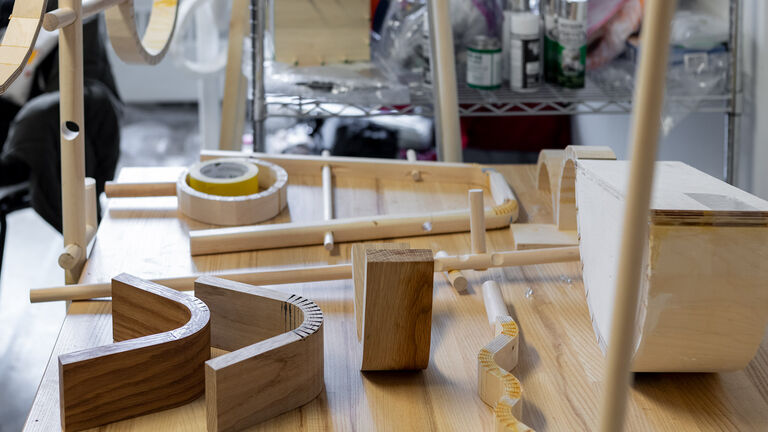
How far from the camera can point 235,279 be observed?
2.24 ft

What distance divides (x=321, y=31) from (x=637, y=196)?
1.04 metres

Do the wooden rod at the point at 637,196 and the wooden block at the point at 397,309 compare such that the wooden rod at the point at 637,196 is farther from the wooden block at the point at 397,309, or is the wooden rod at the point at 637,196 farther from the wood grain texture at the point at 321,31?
the wood grain texture at the point at 321,31

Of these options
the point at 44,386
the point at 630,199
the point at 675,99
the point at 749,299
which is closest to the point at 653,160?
the point at 630,199

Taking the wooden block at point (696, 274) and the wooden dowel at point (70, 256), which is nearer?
the wooden block at point (696, 274)

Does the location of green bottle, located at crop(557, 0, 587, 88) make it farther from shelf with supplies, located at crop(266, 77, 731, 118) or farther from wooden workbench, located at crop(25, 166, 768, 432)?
wooden workbench, located at crop(25, 166, 768, 432)

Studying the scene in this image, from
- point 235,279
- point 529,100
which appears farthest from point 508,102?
point 235,279

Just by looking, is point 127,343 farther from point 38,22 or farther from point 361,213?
point 361,213

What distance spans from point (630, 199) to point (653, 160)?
0.04ft

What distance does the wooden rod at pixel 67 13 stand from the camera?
24.9 inches

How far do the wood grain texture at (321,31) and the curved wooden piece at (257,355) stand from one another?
2.31 feet

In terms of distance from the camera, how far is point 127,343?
0.50 m

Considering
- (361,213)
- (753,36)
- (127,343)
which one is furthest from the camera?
(753,36)

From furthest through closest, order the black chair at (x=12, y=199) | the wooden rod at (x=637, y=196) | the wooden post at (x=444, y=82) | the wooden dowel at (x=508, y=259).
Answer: the black chair at (x=12, y=199) → the wooden post at (x=444, y=82) → the wooden dowel at (x=508, y=259) → the wooden rod at (x=637, y=196)

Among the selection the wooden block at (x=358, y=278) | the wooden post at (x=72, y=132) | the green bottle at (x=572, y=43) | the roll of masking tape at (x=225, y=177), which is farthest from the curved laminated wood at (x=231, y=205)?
the green bottle at (x=572, y=43)
